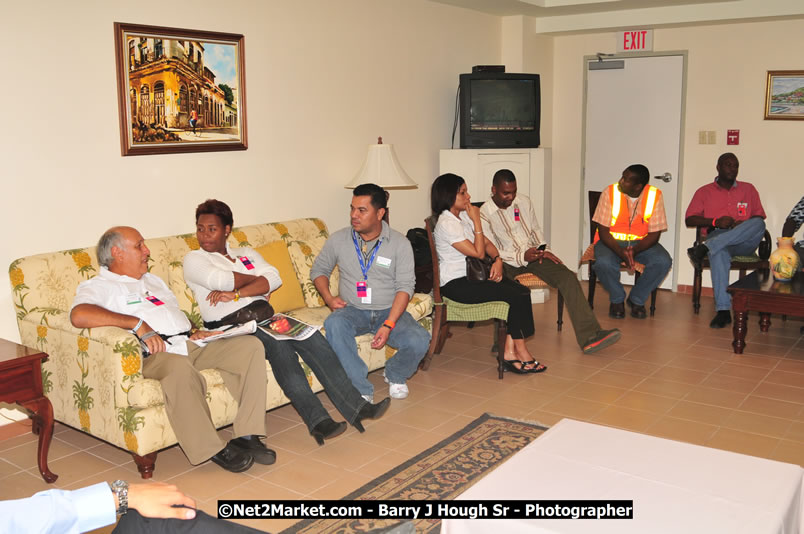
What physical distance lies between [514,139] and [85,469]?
4483mm

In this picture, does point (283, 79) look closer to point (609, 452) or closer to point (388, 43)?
point (388, 43)

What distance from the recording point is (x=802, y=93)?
6480mm

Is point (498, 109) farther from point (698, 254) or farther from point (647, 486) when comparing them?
point (647, 486)

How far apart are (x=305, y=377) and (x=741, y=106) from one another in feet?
16.3

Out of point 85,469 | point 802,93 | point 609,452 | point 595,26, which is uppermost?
point 595,26

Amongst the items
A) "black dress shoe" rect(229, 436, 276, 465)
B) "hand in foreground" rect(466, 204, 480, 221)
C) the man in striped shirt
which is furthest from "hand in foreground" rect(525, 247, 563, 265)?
"black dress shoe" rect(229, 436, 276, 465)

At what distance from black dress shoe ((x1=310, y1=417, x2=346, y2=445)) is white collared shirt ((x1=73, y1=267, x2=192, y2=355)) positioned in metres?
0.74

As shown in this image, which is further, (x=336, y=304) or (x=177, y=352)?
(x=336, y=304)

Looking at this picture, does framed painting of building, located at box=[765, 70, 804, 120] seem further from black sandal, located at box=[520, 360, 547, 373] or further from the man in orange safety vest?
black sandal, located at box=[520, 360, 547, 373]

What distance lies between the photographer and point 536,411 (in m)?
4.17

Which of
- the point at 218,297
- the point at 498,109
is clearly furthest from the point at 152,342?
the point at 498,109

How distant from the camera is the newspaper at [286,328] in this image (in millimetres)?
3887

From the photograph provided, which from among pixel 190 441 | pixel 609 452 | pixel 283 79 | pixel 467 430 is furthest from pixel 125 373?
pixel 283 79

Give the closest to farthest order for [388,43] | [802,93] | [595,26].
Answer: [388,43], [802,93], [595,26]
